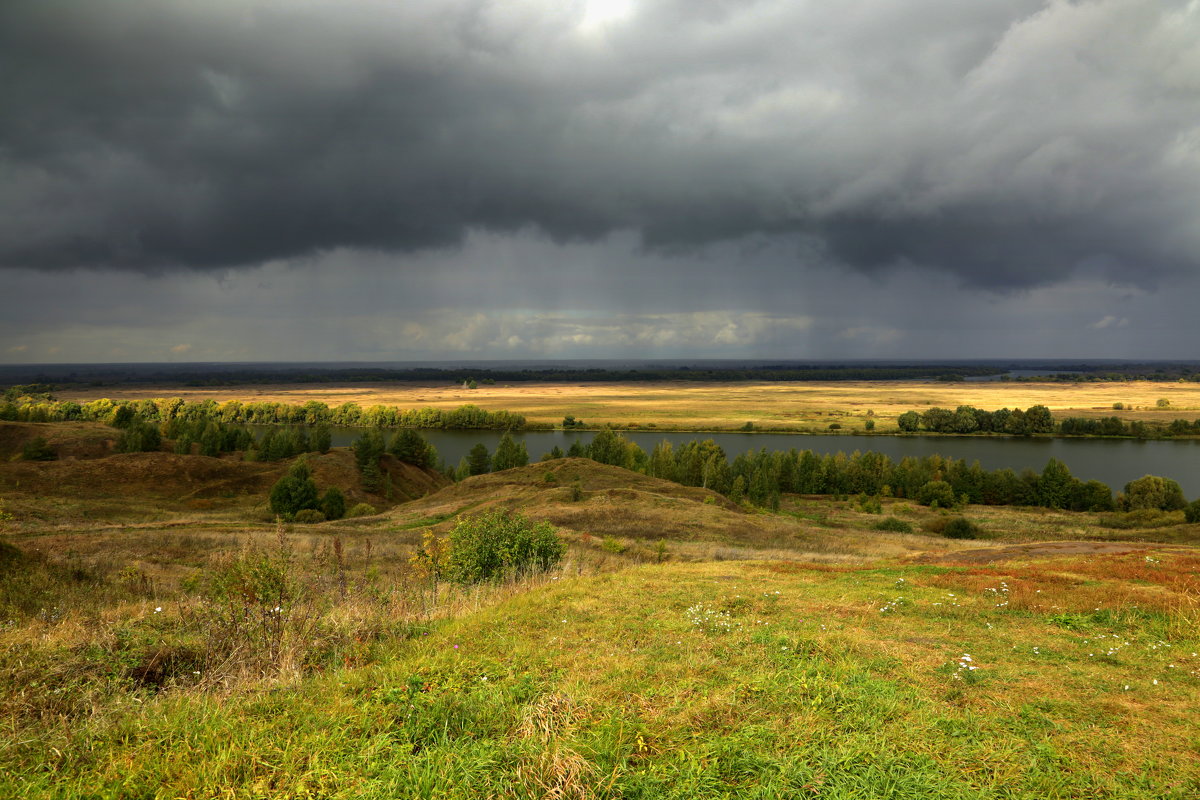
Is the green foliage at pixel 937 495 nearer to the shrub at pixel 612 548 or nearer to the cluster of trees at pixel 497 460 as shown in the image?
the cluster of trees at pixel 497 460

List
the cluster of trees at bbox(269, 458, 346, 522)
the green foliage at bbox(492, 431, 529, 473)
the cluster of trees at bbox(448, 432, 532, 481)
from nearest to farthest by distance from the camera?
the cluster of trees at bbox(269, 458, 346, 522), the green foliage at bbox(492, 431, 529, 473), the cluster of trees at bbox(448, 432, 532, 481)

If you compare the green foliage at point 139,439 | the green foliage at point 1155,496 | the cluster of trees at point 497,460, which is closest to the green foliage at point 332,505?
the cluster of trees at point 497,460

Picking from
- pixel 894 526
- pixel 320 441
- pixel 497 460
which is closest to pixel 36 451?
pixel 320 441

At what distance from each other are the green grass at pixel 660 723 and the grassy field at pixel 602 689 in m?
0.03

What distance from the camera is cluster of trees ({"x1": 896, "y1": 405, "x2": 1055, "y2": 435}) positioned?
150750mm

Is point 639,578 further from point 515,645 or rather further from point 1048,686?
point 1048,686

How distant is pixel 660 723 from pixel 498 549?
12.2 metres

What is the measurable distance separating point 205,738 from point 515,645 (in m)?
3.73

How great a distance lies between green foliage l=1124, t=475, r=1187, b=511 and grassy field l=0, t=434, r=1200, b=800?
80.2 m

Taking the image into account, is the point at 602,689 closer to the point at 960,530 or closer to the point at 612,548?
the point at 612,548

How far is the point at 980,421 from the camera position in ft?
517

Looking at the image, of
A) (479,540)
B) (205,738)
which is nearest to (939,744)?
(205,738)

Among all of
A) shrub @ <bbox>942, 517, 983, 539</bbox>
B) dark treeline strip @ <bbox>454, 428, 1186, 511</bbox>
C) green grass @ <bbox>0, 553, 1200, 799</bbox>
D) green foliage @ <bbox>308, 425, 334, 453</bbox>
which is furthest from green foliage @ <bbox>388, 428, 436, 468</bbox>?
green grass @ <bbox>0, 553, 1200, 799</bbox>

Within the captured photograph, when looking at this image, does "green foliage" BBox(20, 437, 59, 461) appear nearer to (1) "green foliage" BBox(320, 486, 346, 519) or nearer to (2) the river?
(1) "green foliage" BBox(320, 486, 346, 519)
